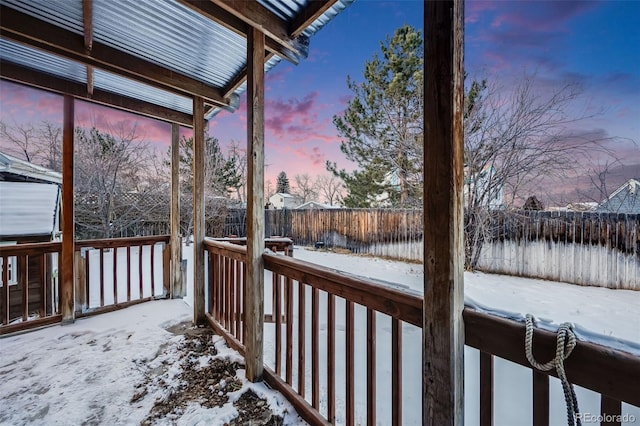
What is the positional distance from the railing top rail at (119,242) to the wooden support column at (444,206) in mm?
3972

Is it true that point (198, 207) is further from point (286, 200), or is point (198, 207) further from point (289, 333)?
point (286, 200)

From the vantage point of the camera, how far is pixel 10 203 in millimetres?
4500

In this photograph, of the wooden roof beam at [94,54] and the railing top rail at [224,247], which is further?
the railing top rail at [224,247]

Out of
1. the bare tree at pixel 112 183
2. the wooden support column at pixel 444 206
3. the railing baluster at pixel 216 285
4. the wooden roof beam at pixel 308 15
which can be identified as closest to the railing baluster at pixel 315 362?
the wooden support column at pixel 444 206

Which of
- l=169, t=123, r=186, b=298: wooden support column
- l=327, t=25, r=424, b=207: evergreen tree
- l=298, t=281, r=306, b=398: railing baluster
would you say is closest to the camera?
l=298, t=281, r=306, b=398: railing baluster

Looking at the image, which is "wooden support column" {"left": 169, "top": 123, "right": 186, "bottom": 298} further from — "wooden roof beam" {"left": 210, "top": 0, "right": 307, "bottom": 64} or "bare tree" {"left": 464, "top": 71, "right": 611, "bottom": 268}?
"bare tree" {"left": 464, "top": 71, "right": 611, "bottom": 268}

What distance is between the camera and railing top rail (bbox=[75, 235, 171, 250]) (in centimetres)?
336

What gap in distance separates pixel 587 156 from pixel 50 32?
700 centimetres

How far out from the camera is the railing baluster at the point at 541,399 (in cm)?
83

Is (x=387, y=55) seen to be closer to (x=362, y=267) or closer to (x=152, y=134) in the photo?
(x=362, y=267)

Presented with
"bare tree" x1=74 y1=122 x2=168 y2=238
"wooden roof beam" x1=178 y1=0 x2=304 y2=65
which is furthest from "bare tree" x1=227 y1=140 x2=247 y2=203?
"wooden roof beam" x1=178 y1=0 x2=304 y2=65

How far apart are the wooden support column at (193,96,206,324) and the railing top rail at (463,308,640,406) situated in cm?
293

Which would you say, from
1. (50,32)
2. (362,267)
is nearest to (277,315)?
(50,32)

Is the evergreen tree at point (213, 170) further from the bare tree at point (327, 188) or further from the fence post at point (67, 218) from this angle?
the fence post at point (67, 218)
